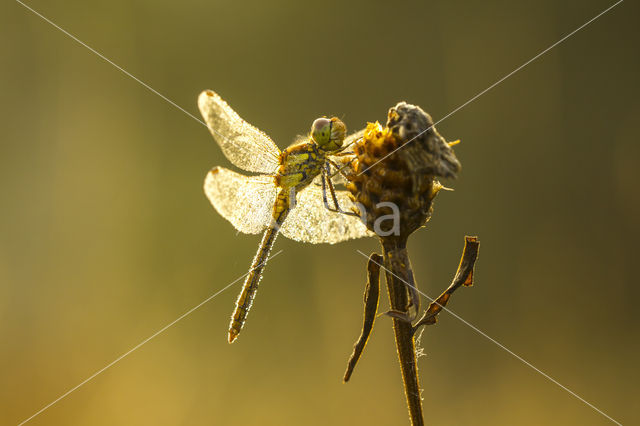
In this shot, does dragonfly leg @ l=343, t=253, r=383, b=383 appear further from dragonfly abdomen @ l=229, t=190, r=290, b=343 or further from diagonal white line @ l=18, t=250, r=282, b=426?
diagonal white line @ l=18, t=250, r=282, b=426

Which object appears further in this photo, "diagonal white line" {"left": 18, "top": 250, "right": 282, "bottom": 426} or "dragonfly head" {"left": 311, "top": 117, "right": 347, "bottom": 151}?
"diagonal white line" {"left": 18, "top": 250, "right": 282, "bottom": 426}

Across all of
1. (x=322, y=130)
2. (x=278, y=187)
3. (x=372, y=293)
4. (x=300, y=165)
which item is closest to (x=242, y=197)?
(x=278, y=187)

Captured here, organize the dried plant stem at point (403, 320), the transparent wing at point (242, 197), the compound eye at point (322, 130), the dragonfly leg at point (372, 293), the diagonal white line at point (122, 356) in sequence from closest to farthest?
the dried plant stem at point (403, 320) < the dragonfly leg at point (372, 293) < the compound eye at point (322, 130) < the transparent wing at point (242, 197) < the diagonal white line at point (122, 356)

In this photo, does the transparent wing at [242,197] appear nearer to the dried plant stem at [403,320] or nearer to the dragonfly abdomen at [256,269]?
the dragonfly abdomen at [256,269]

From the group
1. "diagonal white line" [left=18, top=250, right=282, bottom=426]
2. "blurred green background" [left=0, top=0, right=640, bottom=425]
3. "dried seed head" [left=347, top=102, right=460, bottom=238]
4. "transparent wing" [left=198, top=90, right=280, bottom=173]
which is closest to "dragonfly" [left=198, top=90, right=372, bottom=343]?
"transparent wing" [left=198, top=90, right=280, bottom=173]

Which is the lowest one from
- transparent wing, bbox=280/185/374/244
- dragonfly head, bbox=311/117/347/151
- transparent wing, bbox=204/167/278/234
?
transparent wing, bbox=280/185/374/244

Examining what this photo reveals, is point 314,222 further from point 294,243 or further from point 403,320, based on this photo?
point 294,243

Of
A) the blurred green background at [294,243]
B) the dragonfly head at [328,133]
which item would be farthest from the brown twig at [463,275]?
the blurred green background at [294,243]
